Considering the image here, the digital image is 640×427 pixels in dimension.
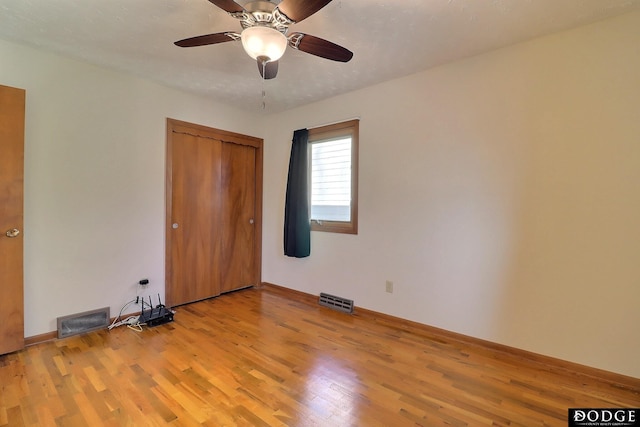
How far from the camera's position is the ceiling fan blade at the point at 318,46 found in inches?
68.5

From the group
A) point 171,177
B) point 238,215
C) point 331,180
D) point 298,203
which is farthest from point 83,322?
point 331,180

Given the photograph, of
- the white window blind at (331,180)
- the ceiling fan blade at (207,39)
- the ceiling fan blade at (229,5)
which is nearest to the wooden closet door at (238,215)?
the white window blind at (331,180)

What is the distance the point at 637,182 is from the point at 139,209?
4.17m

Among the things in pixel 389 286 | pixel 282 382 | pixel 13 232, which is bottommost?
pixel 282 382

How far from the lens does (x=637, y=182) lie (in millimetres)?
1896

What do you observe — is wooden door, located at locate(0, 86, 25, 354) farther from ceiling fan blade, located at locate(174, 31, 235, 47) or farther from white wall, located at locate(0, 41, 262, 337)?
ceiling fan blade, located at locate(174, 31, 235, 47)

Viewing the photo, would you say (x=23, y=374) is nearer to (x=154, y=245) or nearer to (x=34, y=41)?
(x=154, y=245)

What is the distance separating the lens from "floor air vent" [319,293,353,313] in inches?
129

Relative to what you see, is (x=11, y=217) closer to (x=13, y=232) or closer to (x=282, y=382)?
(x=13, y=232)

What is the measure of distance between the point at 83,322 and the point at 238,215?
1971 millimetres

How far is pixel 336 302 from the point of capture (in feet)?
11.1

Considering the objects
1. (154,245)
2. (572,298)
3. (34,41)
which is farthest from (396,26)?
(154,245)

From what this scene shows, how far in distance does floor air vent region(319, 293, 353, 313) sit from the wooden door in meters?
2.72

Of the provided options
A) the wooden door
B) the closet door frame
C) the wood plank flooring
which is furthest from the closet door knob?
the closet door frame
